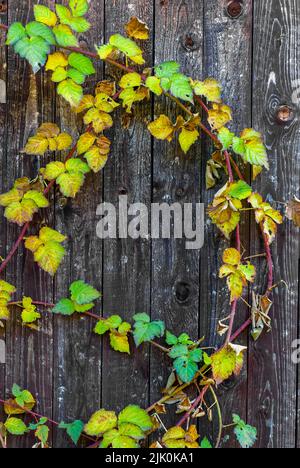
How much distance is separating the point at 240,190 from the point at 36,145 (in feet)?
2.46

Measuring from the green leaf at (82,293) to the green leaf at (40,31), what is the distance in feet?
2.79

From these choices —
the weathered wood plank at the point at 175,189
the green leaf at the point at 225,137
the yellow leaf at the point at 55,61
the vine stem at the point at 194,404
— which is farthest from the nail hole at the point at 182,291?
the yellow leaf at the point at 55,61

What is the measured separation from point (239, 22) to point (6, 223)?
115 cm

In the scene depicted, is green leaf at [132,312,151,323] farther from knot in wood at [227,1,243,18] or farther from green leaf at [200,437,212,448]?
knot in wood at [227,1,243,18]

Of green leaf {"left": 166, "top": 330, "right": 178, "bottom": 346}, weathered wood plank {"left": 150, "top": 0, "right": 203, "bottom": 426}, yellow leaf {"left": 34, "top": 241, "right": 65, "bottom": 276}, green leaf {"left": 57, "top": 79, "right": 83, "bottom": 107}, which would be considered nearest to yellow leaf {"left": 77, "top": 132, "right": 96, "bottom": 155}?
green leaf {"left": 57, "top": 79, "right": 83, "bottom": 107}

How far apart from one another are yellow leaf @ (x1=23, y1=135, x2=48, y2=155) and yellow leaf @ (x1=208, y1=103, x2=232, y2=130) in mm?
600

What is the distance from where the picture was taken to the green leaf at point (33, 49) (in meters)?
1.50

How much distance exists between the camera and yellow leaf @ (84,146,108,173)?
5.59 ft

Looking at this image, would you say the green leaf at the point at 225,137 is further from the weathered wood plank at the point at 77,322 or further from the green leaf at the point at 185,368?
the green leaf at the point at 185,368

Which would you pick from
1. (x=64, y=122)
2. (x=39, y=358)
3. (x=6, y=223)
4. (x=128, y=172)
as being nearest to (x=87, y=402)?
(x=39, y=358)

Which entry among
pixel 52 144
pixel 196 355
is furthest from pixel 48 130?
pixel 196 355

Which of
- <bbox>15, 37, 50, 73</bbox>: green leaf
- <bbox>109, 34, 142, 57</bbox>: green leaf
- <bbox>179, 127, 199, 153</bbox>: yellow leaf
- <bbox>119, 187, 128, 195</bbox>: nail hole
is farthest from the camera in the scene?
<bbox>119, 187, 128, 195</bbox>: nail hole

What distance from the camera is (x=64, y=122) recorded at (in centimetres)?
181
